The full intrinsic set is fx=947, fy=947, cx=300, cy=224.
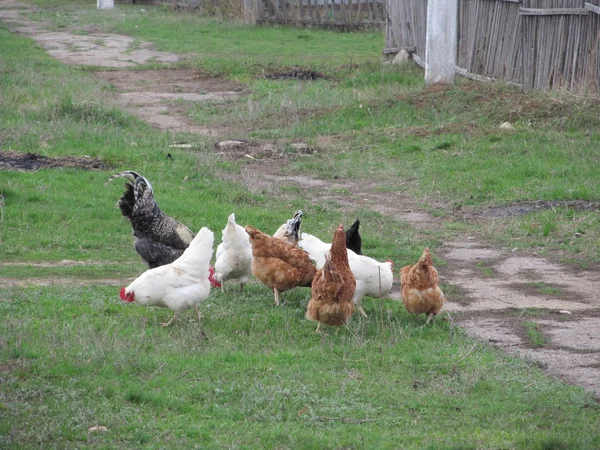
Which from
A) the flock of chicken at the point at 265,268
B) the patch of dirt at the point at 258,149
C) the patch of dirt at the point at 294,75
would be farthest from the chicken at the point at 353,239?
the patch of dirt at the point at 294,75

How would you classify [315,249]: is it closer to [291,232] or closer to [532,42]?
[291,232]

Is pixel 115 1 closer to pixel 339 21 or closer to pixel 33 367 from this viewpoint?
pixel 339 21

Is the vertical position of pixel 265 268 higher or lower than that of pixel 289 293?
higher

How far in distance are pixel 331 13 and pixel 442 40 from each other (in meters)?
13.5

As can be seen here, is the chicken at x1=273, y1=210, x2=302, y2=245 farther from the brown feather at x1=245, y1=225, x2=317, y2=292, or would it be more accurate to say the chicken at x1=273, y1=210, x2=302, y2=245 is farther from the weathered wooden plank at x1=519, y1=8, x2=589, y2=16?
the weathered wooden plank at x1=519, y1=8, x2=589, y2=16

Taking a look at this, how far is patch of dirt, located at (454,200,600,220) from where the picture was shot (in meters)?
12.0

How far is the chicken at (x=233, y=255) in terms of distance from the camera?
30.3 feet

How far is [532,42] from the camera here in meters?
17.1

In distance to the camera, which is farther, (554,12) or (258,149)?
(554,12)

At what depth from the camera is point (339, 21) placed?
31031 millimetres

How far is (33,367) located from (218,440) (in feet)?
5.53

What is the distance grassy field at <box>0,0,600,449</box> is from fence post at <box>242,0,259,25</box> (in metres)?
9.01

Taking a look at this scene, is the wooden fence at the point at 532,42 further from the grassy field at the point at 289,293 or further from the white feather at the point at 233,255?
the white feather at the point at 233,255

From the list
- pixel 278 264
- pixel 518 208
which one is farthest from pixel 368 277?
pixel 518 208
